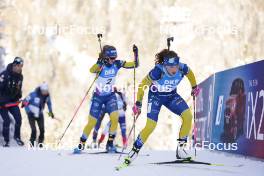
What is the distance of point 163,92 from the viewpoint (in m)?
7.05

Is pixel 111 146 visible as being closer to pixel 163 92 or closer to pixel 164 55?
pixel 163 92

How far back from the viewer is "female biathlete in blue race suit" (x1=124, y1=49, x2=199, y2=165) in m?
6.83

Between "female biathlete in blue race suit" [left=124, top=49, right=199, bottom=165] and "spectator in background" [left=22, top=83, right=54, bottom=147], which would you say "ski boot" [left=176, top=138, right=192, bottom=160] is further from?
"spectator in background" [left=22, top=83, right=54, bottom=147]

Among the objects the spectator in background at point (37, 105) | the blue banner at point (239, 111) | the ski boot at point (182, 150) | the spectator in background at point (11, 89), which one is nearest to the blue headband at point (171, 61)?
the ski boot at point (182, 150)

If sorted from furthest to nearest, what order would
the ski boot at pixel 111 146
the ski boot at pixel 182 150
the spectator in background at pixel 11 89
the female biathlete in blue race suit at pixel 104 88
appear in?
the spectator in background at pixel 11 89 < the ski boot at pixel 111 146 < the female biathlete in blue race suit at pixel 104 88 < the ski boot at pixel 182 150

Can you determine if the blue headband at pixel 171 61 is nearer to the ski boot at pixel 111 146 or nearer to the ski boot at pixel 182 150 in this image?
the ski boot at pixel 182 150

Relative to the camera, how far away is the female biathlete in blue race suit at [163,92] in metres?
6.83

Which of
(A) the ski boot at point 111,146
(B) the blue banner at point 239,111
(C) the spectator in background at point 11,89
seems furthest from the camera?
(C) the spectator in background at point 11,89

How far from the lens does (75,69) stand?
4266 centimetres

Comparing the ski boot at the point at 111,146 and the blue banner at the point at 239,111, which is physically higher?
the blue banner at the point at 239,111

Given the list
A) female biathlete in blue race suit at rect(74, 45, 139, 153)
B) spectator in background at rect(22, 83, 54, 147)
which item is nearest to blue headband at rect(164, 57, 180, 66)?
female biathlete in blue race suit at rect(74, 45, 139, 153)

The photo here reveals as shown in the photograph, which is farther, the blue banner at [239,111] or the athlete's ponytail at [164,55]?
the blue banner at [239,111]

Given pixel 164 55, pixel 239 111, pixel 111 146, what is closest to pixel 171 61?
pixel 164 55

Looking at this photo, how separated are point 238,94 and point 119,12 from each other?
117ft
